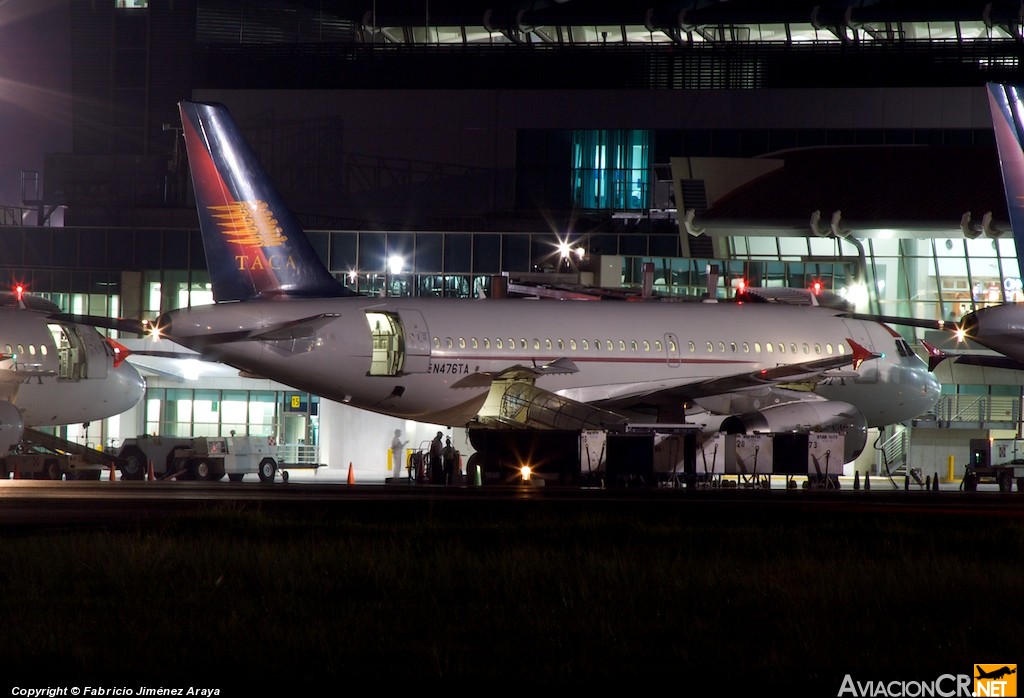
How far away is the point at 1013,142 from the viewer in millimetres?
22125

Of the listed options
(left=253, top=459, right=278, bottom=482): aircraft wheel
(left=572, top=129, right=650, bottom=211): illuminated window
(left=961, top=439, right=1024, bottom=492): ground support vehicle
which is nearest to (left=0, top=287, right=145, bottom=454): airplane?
(left=253, top=459, right=278, bottom=482): aircraft wheel

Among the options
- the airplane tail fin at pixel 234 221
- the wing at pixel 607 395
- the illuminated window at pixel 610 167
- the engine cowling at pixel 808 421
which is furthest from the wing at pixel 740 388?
the illuminated window at pixel 610 167

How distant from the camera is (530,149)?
82312 mm

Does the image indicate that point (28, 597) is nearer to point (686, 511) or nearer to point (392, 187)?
point (686, 511)

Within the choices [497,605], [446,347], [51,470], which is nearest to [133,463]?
[51,470]

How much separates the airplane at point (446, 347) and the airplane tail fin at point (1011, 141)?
14149mm

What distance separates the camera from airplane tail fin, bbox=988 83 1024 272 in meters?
21.8

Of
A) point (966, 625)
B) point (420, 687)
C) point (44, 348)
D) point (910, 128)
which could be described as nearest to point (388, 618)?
point (420, 687)

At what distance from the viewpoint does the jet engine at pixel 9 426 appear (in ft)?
119

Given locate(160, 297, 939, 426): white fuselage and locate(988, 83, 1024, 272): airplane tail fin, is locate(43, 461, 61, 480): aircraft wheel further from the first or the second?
locate(988, 83, 1024, 272): airplane tail fin

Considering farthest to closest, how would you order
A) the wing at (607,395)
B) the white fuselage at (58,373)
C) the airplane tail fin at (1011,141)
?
the white fuselage at (58,373), the wing at (607,395), the airplane tail fin at (1011,141)

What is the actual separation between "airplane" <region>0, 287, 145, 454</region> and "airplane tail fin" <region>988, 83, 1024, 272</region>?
23.6 m

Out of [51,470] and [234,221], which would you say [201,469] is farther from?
[234,221]

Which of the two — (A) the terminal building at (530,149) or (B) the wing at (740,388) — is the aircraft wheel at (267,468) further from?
(A) the terminal building at (530,149)
